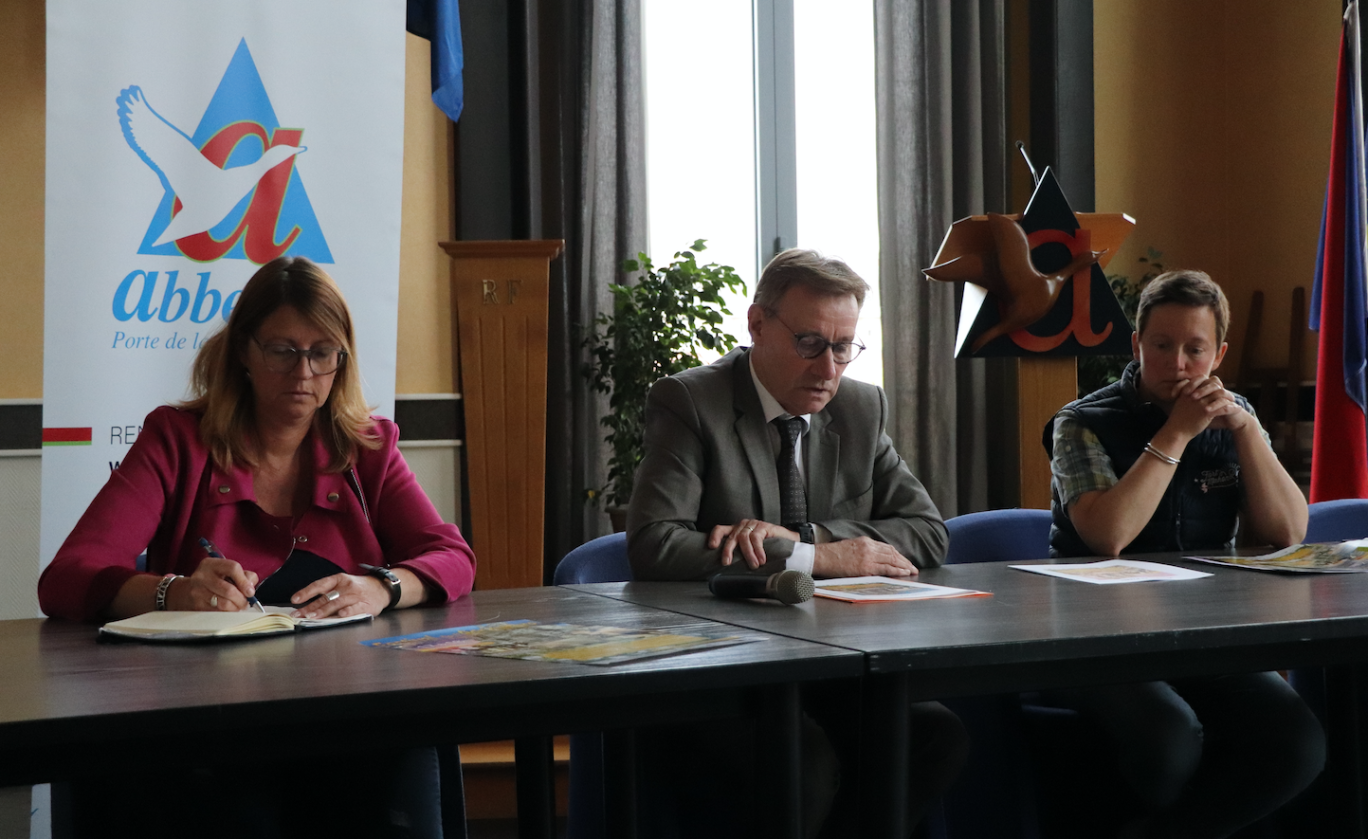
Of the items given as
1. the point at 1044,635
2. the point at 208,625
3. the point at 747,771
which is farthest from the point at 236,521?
the point at 1044,635

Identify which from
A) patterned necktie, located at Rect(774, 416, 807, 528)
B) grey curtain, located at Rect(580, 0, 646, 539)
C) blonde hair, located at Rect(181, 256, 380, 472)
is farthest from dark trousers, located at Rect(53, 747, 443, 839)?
grey curtain, located at Rect(580, 0, 646, 539)

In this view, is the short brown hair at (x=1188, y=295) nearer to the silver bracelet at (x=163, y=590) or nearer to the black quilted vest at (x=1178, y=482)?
the black quilted vest at (x=1178, y=482)

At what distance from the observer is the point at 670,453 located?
2100 mm

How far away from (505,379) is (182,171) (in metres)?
0.97

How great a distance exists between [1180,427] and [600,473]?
2182 mm

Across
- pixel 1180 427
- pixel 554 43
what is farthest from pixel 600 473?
pixel 1180 427

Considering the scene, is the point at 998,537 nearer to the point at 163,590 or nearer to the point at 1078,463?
the point at 1078,463

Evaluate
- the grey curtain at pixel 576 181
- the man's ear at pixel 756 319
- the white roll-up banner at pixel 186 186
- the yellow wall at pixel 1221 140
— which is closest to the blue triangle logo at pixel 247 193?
the white roll-up banner at pixel 186 186

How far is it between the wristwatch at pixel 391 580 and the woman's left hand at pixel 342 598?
0.03 feet

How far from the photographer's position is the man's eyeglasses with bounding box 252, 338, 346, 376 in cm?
186

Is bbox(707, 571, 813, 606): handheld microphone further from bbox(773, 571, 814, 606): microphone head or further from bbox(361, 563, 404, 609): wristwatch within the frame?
bbox(361, 563, 404, 609): wristwatch

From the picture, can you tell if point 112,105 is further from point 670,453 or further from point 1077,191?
point 1077,191

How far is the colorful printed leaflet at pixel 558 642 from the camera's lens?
123cm

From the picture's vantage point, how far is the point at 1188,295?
2338 millimetres
